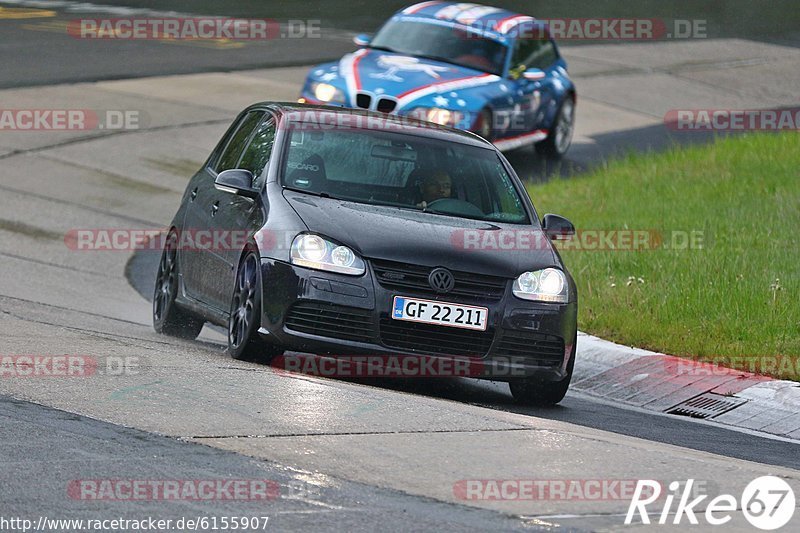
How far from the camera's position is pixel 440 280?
27.6 ft

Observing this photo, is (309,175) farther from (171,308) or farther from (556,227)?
(171,308)

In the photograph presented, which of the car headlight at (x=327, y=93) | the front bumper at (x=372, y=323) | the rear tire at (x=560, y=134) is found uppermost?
the front bumper at (x=372, y=323)

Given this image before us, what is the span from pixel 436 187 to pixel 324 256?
1340 millimetres

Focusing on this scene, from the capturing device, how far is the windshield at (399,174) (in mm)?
9312

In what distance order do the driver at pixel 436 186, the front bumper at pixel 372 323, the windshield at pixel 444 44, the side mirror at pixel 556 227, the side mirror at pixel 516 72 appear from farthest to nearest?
the side mirror at pixel 516 72
the windshield at pixel 444 44
the side mirror at pixel 556 227
the driver at pixel 436 186
the front bumper at pixel 372 323

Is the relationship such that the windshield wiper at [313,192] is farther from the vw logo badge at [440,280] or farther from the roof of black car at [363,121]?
the vw logo badge at [440,280]

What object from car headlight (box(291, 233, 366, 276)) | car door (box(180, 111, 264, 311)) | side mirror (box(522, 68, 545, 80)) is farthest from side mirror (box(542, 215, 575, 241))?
side mirror (box(522, 68, 545, 80))

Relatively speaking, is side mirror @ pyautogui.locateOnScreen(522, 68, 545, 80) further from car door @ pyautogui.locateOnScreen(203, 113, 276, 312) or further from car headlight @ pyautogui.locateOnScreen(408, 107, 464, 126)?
car door @ pyautogui.locateOnScreen(203, 113, 276, 312)

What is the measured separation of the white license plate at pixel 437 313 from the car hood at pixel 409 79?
26.8 ft

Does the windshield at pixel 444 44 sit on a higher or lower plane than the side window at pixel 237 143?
lower

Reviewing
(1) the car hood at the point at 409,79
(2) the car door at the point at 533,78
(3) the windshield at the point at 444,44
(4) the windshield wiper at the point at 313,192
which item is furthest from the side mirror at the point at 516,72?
(4) the windshield wiper at the point at 313,192

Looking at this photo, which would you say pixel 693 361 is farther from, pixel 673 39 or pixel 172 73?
pixel 673 39

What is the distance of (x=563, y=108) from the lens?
65.4 feet

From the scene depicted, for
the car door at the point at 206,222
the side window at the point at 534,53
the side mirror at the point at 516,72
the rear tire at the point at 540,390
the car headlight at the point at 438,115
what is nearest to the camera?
the rear tire at the point at 540,390
